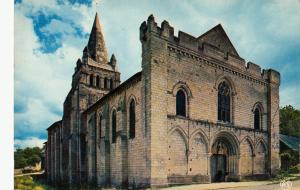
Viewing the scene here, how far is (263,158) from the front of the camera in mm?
12539

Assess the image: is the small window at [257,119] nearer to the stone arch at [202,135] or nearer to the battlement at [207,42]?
the battlement at [207,42]

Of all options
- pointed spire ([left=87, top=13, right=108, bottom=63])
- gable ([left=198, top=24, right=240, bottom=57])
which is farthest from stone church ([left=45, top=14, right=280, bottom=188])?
pointed spire ([left=87, top=13, right=108, bottom=63])

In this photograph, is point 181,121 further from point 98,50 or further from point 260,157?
point 98,50

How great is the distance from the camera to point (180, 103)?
32.1 feet

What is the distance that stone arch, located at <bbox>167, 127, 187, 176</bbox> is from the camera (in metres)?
9.07

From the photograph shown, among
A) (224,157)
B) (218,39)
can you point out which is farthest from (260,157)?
(218,39)

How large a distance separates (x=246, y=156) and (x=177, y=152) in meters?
3.84

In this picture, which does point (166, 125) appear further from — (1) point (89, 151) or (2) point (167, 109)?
(1) point (89, 151)

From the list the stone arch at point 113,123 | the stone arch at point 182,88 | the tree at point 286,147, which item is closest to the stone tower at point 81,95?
the stone arch at point 113,123

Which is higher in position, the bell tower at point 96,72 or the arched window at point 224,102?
the bell tower at point 96,72

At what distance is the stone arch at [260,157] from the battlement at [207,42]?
2714 millimetres

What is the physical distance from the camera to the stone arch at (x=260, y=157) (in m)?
12.2
